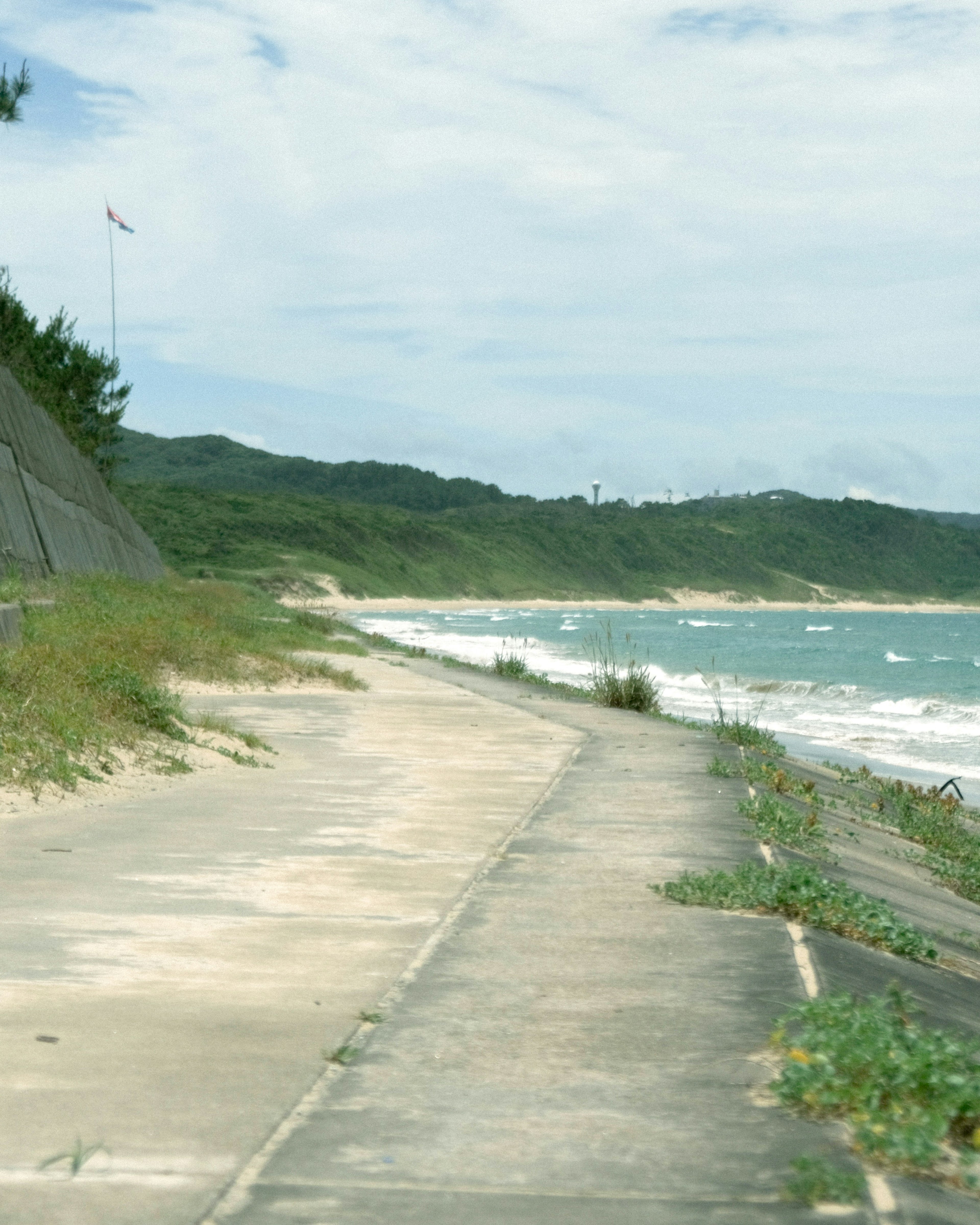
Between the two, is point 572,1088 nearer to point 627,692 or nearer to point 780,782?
point 780,782

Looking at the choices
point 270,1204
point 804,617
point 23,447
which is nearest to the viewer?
point 270,1204

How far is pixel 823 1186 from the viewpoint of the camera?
105 inches

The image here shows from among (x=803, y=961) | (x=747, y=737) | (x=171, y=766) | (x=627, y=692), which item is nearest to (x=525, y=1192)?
(x=803, y=961)

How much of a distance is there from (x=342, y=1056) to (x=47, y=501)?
76.2ft

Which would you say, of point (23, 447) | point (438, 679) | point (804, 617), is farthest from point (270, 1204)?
point (804, 617)

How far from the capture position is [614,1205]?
2.67 metres

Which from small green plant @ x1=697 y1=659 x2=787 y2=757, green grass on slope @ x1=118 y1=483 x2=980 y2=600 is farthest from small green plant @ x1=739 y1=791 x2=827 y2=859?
green grass on slope @ x1=118 y1=483 x2=980 y2=600

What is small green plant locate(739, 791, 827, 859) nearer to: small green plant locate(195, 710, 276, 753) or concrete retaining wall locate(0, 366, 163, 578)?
small green plant locate(195, 710, 276, 753)

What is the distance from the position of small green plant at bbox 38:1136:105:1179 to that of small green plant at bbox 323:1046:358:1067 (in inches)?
27.7

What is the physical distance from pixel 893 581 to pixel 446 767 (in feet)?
591

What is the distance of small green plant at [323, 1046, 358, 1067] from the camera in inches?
140

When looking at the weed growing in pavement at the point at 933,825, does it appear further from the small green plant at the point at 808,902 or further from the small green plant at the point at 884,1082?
the small green plant at the point at 884,1082

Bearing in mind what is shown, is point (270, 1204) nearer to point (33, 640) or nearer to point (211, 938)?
point (211, 938)

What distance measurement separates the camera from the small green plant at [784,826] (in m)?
7.10
